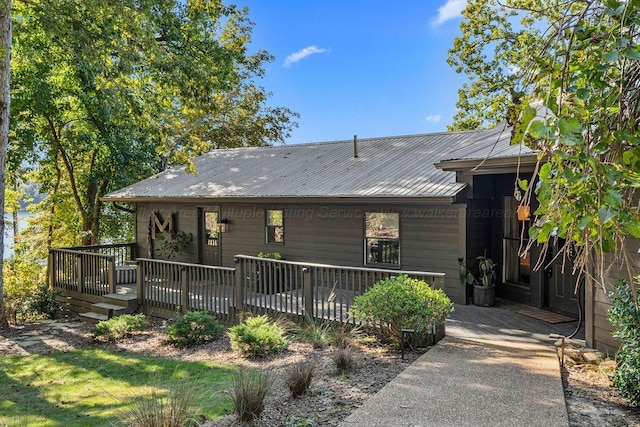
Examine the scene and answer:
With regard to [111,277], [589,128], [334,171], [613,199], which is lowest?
[111,277]

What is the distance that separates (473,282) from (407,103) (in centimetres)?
2253

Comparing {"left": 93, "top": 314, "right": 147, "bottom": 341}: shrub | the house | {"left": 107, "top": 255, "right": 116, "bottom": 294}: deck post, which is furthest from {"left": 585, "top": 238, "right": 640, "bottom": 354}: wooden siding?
{"left": 107, "top": 255, "right": 116, "bottom": 294}: deck post

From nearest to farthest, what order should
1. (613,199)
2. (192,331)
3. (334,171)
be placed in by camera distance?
(613,199) < (192,331) < (334,171)

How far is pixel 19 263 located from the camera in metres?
20.7

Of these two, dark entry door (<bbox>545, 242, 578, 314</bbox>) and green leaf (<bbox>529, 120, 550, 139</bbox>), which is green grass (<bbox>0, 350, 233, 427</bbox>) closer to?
green leaf (<bbox>529, 120, 550, 139</bbox>)

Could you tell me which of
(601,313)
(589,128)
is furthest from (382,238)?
(589,128)

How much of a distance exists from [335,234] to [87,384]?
21.2ft

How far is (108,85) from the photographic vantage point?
1140 cm

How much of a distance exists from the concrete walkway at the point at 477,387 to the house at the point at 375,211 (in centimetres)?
118

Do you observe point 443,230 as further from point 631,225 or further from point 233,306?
point 631,225

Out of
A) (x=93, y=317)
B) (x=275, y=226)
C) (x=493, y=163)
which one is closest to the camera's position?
(x=493, y=163)

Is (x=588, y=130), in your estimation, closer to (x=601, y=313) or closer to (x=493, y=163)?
(x=601, y=313)

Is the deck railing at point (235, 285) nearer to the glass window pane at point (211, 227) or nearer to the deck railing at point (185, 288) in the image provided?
the deck railing at point (185, 288)

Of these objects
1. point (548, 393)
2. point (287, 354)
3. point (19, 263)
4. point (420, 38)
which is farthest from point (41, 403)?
point (420, 38)
